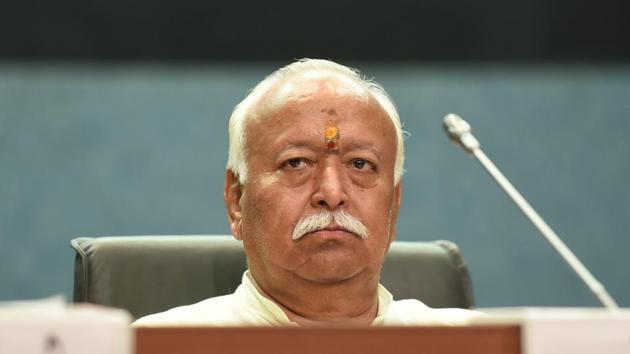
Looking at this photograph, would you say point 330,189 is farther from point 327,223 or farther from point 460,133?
point 460,133

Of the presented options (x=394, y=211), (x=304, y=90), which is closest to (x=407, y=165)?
(x=394, y=211)

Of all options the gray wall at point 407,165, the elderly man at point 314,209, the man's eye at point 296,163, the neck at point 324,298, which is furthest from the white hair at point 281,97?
the gray wall at point 407,165

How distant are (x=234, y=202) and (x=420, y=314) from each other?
16.1 inches

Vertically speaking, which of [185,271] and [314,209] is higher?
[314,209]

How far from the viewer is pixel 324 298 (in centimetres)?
189

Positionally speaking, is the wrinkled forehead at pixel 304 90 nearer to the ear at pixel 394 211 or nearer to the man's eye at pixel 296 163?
the man's eye at pixel 296 163

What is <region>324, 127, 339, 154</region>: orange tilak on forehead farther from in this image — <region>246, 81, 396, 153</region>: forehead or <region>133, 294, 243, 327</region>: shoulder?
<region>133, 294, 243, 327</region>: shoulder

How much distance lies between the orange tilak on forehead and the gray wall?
3.06 ft

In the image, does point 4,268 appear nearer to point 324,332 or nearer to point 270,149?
point 270,149

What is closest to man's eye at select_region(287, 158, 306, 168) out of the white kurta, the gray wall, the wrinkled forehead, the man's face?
the man's face

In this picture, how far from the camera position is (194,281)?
1.97m

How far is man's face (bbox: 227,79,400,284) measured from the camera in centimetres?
185

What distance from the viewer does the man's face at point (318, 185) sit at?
1.85 m

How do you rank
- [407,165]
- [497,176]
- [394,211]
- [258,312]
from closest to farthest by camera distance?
1. [497,176]
2. [258,312]
3. [394,211]
4. [407,165]
